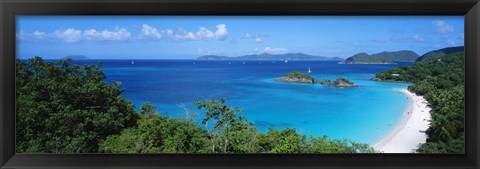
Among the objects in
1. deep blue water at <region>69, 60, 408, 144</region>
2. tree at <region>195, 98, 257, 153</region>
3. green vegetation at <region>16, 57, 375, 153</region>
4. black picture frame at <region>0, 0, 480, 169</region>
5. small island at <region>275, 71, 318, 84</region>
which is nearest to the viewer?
black picture frame at <region>0, 0, 480, 169</region>

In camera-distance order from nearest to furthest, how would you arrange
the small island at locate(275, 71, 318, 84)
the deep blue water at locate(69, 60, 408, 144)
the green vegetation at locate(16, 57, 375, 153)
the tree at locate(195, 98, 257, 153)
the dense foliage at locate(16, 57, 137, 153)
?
the dense foliage at locate(16, 57, 137, 153) → the green vegetation at locate(16, 57, 375, 153) → the tree at locate(195, 98, 257, 153) → the deep blue water at locate(69, 60, 408, 144) → the small island at locate(275, 71, 318, 84)

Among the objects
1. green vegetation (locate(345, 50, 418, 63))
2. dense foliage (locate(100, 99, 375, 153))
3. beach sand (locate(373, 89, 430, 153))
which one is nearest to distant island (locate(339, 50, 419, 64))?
green vegetation (locate(345, 50, 418, 63))

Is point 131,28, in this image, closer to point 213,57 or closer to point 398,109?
point 213,57

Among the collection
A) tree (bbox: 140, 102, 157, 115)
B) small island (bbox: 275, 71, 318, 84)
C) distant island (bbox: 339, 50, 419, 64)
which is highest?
distant island (bbox: 339, 50, 419, 64)

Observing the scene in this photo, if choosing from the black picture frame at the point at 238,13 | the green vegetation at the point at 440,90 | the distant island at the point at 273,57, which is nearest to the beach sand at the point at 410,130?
the green vegetation at the point at 440,90

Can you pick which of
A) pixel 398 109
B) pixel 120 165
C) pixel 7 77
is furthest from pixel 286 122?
Result: pixel 7 77

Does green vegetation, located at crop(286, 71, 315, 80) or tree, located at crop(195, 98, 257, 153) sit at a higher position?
green vegetation, located at crop(286, 71, 315, 80)

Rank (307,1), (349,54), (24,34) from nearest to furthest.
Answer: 1. (307,1)
2. (24,34)
3. (349,54)

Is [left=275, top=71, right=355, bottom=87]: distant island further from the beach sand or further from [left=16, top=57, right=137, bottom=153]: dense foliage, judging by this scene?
[left=16, top=57, right=137, bottom=153]: dense foliage
